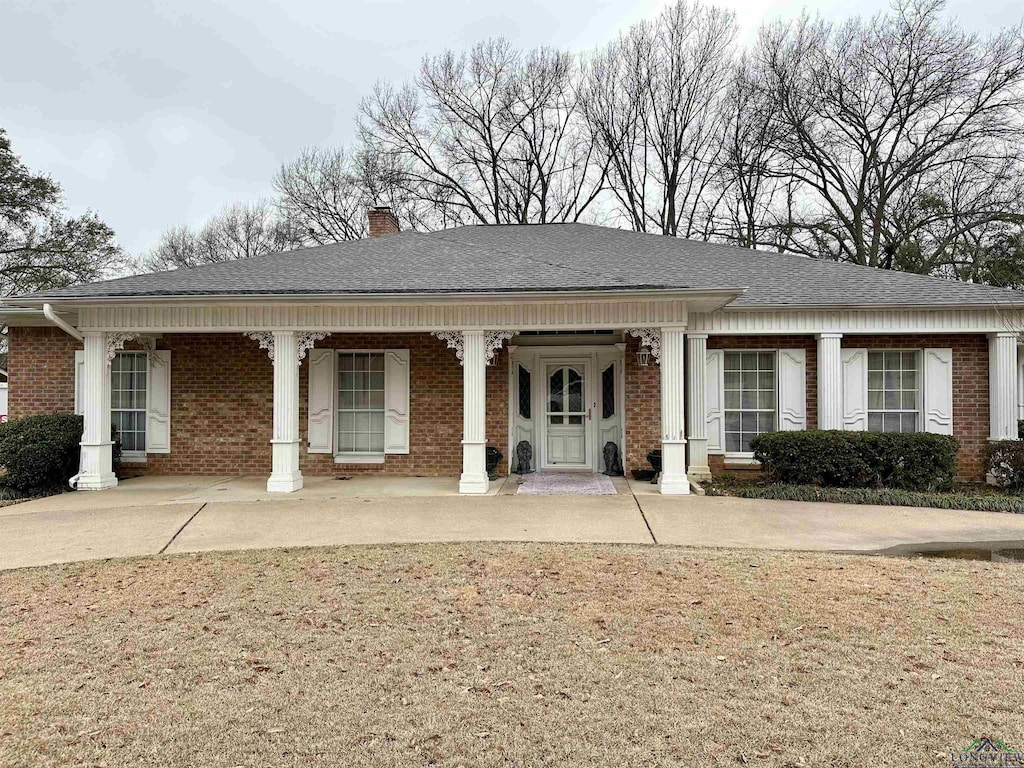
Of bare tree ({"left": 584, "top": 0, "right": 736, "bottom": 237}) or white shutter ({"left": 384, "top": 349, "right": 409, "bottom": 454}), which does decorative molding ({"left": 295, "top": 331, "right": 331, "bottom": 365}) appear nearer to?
white shutter ({"left": 384, "top": 349, "right": 409, "bottom": 454})

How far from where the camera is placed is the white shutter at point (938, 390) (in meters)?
11.0

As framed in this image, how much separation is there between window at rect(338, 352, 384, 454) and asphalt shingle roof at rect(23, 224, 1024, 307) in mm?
1701

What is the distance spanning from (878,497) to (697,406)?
120 inches

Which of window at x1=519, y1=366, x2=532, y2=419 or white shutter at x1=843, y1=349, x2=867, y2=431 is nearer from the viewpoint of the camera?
white shutter at x1=843, y1=349, x2=867, y2=431

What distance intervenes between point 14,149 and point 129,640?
27.1m

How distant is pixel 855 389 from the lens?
36.7 feet

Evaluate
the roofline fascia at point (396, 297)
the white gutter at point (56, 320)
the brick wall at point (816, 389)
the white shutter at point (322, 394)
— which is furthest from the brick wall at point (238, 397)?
the brick wall at point (816, 389)

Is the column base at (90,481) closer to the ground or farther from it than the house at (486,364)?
closer to the ground

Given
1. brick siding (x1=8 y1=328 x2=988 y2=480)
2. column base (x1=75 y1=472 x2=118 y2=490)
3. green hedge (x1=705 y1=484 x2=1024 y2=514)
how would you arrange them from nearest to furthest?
1. green hedge (x1=705 y1=484 x2=1024 y2=514)
2. column base (x1=75 y1=472 x2=118 y2=490)
3. brick siding (x1=8 y1=328 x2=988 y2=480)

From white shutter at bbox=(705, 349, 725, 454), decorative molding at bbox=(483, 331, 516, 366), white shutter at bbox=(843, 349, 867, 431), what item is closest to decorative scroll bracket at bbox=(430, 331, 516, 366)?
decorative molding at bbox=(483, 331, 516, 366)

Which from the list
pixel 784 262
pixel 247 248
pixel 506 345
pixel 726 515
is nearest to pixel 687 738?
pixel 726 515

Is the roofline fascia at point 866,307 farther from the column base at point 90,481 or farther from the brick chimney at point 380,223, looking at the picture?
the column base at point 90,481

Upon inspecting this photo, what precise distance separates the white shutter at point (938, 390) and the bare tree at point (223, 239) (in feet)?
99.1

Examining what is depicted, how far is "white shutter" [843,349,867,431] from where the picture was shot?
1116cm
